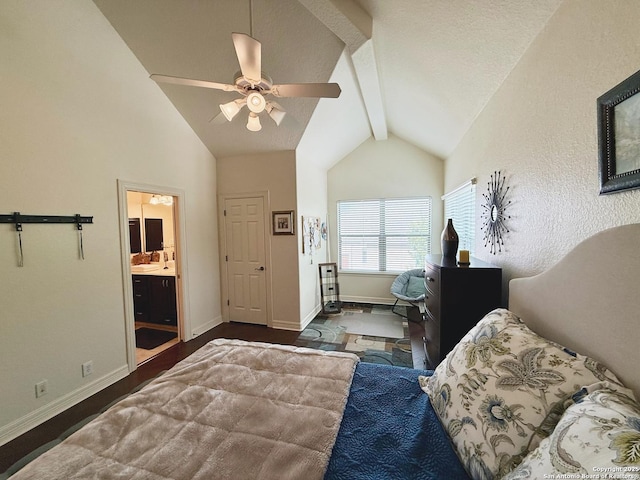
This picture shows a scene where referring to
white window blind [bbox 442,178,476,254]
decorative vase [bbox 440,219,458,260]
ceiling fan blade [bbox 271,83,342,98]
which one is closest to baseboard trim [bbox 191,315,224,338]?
ceiling fan blade [bbox 271,83,342,98]

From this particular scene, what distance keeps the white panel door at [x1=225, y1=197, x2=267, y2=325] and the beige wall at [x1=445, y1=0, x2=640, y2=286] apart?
305 cm

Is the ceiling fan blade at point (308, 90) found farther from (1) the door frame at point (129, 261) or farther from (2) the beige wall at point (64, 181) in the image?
(1) the door frame at point (129, 261)

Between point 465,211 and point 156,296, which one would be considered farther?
point 156,296

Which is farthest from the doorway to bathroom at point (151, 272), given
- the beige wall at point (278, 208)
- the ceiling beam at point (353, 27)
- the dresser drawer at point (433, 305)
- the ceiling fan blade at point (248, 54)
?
the dresser drawer at point (433, 305)

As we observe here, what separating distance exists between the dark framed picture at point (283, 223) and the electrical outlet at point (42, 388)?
2668 millimetres

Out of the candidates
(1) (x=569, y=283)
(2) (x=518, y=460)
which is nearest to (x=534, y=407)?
(2) (x=518, y=460)

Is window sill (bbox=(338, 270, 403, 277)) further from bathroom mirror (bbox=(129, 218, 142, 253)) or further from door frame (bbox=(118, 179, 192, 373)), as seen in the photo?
bathroom mirror (bbox=(129, 218, 142, 253))

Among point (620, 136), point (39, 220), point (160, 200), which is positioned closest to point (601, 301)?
point (620, 136)

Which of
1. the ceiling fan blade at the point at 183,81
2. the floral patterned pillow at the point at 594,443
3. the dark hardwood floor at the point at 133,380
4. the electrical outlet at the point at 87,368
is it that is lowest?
the dark hardwood floor at the point at 133,380

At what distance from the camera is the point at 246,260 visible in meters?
4.07

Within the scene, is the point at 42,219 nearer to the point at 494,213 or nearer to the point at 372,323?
the point at 494,213

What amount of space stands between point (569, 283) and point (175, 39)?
11.9ft

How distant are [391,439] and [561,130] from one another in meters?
1.70

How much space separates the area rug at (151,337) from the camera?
3.43 meters
